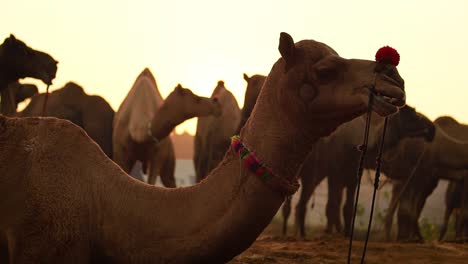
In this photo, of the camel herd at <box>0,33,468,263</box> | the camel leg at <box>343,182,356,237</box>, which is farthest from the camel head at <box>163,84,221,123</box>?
the camel herd at <box>0,33,468,263</box>

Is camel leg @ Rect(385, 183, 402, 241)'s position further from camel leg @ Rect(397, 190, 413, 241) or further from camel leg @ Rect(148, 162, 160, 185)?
camel leg @ Rect(148, 162, 160, 185)

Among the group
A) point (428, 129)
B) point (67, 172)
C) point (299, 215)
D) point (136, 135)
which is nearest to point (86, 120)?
point (136, 135)

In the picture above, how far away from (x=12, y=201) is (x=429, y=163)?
9.86 meters

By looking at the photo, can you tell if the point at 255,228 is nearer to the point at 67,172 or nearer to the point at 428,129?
the point at 67,172

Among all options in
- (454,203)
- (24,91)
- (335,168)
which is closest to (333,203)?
(335,168)

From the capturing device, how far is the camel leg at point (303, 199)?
11.3 metres

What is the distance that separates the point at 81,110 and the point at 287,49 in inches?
348

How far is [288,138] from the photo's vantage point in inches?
109

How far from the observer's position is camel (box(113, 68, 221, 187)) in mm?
10258

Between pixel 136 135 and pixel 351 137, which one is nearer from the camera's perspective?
pixel 136 135

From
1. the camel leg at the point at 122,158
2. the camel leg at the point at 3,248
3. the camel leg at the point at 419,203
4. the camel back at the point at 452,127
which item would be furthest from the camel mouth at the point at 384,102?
the camel back at the point at 452,127

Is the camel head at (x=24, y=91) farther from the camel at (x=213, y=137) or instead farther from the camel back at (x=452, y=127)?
the camel back at (x=452, y=127)

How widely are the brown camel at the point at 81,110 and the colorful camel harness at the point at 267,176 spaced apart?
8.39m

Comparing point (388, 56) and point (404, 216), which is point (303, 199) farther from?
point (388, 56)
